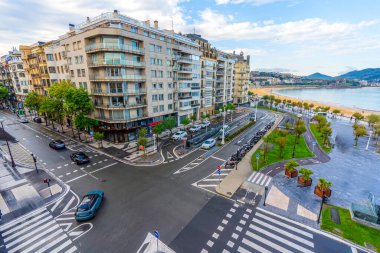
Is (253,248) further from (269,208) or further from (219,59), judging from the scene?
(219,59)

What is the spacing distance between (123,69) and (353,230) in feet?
136

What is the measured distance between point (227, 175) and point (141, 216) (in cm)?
1364

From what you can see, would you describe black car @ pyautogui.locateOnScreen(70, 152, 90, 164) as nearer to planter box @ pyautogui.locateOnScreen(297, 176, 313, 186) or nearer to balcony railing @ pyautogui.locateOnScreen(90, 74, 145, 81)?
balcony railing @ pyautogui.locateOnScreen(90, 74, 145, 81)

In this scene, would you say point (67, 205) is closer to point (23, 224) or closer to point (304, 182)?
point (23, 224)

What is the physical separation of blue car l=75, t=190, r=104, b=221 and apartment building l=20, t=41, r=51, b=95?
52.9 m

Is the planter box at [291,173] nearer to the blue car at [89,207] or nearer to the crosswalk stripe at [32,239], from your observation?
the blue car at [89,207]

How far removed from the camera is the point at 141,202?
803 inches

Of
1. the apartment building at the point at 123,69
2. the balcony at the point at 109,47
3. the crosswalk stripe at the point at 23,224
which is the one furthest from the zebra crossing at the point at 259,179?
the balcony at the point at 109,47

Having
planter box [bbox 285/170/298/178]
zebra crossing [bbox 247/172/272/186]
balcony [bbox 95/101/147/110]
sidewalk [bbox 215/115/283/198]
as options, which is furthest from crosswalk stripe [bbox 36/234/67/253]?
planter box [bbox 285/170/298/178]

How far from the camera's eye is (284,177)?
26.0 meters

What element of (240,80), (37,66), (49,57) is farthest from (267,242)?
(240,80)

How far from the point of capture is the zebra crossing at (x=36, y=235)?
14.7m

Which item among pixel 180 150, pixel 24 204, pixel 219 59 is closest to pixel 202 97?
pixel 219 59

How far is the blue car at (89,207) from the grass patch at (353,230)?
22.5m
